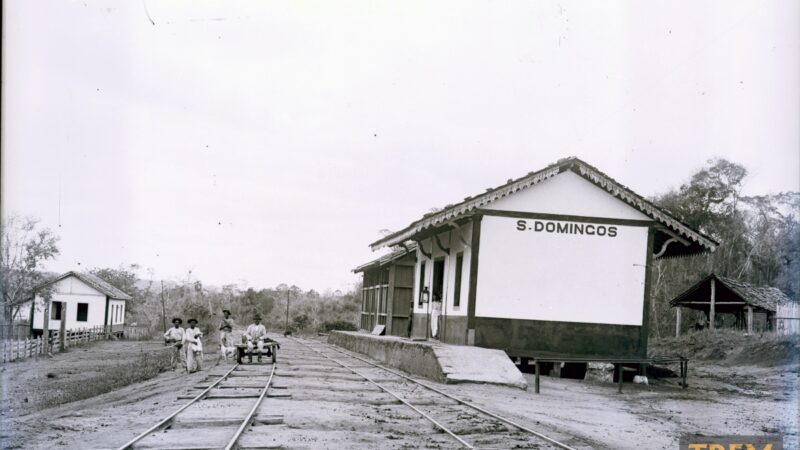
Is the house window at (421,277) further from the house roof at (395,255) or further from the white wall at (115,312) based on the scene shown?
the white wall at (115,312)

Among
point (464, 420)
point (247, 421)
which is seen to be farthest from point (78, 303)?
point (464, 420)

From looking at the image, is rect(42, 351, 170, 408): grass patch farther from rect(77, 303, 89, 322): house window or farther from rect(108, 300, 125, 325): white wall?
rect(108, 300, 125, 325): white wall

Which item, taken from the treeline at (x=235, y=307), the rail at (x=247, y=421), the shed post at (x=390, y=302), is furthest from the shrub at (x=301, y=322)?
the rail at (x=247, y=421)

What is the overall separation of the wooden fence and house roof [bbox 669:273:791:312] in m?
27.5

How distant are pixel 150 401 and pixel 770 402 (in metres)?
11.8

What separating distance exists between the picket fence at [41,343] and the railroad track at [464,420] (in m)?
16.8

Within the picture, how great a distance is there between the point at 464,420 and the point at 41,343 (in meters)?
26.2

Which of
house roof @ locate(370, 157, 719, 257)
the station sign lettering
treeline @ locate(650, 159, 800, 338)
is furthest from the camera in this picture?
treeline @ locate(650, 159, 800, 338)

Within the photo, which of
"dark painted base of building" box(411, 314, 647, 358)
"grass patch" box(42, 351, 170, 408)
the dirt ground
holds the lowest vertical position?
"grass patch" box(42, 351, 170, 408)

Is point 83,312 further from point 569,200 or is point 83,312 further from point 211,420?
point 211,420

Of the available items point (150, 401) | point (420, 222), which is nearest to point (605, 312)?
point (420, 222)

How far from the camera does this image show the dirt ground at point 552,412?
9.62 m

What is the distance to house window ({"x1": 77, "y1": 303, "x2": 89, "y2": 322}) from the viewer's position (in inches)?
2092

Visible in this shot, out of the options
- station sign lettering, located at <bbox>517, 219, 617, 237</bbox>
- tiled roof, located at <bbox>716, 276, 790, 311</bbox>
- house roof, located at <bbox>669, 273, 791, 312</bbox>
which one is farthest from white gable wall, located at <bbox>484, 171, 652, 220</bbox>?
tiled roof, located at <bbox>716, 276, 790, 311</bbox>
